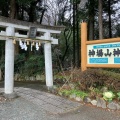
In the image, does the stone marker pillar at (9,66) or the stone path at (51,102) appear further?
the stone marker pillar at (9,66)

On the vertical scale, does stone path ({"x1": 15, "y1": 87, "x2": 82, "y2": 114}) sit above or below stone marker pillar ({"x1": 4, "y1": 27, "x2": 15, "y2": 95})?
below

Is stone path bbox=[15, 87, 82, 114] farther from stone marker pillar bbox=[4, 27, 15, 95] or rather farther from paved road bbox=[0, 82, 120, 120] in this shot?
stone marker pillar bbox=[4, 27, 15, 95]

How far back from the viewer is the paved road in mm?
4418

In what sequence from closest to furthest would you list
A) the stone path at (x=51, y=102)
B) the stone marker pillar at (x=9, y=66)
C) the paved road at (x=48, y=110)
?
the paved road at (x=48, y=110) → the stone path at (x=51, y=102) → the stone marker pillar at (x=9, y=66)

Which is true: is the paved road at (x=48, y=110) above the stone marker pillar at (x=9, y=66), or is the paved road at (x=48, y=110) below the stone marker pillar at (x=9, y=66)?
below

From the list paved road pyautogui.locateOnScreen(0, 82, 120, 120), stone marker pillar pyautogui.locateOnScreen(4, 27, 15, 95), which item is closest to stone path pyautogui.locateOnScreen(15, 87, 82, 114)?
paved road pyautogui.locateOnScreen(0, 82, 120, 120)

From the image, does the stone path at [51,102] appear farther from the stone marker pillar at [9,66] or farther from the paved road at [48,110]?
the stone marker pillar at [9,66]

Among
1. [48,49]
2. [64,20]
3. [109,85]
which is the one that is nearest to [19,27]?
[48,49]

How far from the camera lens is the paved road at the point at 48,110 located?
442cm

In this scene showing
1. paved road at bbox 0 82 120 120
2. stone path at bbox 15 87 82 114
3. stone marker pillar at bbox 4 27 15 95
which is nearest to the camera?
paved road at bbox 0 82 120 120

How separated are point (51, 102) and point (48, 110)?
0.65m

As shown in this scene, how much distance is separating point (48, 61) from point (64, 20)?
10956 millimetres

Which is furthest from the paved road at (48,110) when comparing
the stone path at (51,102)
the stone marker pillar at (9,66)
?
the stone marker pillar at (9,66)

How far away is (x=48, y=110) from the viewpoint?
4859 millimetres
